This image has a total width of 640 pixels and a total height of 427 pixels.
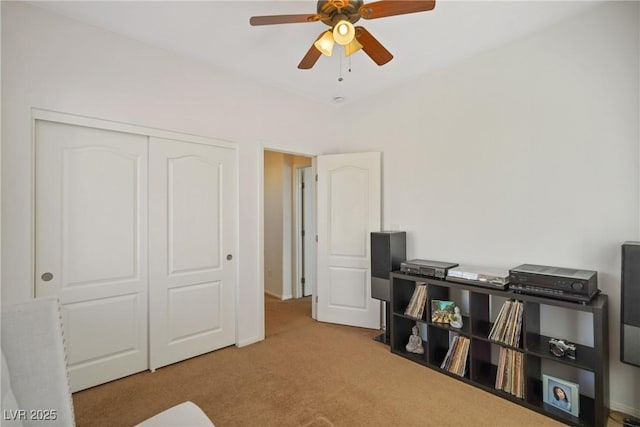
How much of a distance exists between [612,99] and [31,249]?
4043mm

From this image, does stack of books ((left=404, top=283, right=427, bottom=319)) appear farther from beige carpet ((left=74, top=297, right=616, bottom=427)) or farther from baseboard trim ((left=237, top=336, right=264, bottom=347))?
baseboard trim ((left=237, top=336, right=264, bottom=347))

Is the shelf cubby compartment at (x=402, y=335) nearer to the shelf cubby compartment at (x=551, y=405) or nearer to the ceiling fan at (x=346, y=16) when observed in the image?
the shelf cubby compartment at (x=551, y=405)

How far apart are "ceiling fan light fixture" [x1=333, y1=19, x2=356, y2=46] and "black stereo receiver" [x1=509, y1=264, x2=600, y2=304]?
190 cm

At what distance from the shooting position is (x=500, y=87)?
8.49 feet

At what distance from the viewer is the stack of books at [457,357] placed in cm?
243

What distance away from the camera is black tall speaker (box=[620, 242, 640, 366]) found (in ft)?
5.74

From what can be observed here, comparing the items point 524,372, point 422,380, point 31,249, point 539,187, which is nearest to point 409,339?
point 422,380

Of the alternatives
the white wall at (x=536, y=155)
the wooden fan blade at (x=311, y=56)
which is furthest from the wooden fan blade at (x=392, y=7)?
the white wall at (x=536, y=155)

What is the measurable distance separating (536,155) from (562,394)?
1.68 metres

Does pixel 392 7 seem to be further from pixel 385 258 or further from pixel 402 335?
pixel 402 335

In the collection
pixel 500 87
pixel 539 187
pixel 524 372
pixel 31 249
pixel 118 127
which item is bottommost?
pixel 524 372

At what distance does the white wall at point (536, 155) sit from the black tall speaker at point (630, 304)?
31 centimetres

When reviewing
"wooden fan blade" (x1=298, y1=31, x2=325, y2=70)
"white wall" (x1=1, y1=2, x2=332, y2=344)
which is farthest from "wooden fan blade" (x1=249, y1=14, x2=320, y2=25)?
"white wall" (x1=1, y1=2, x2=332, y2=344)

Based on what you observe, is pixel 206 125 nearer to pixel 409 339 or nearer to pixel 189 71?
pixel 189 71
